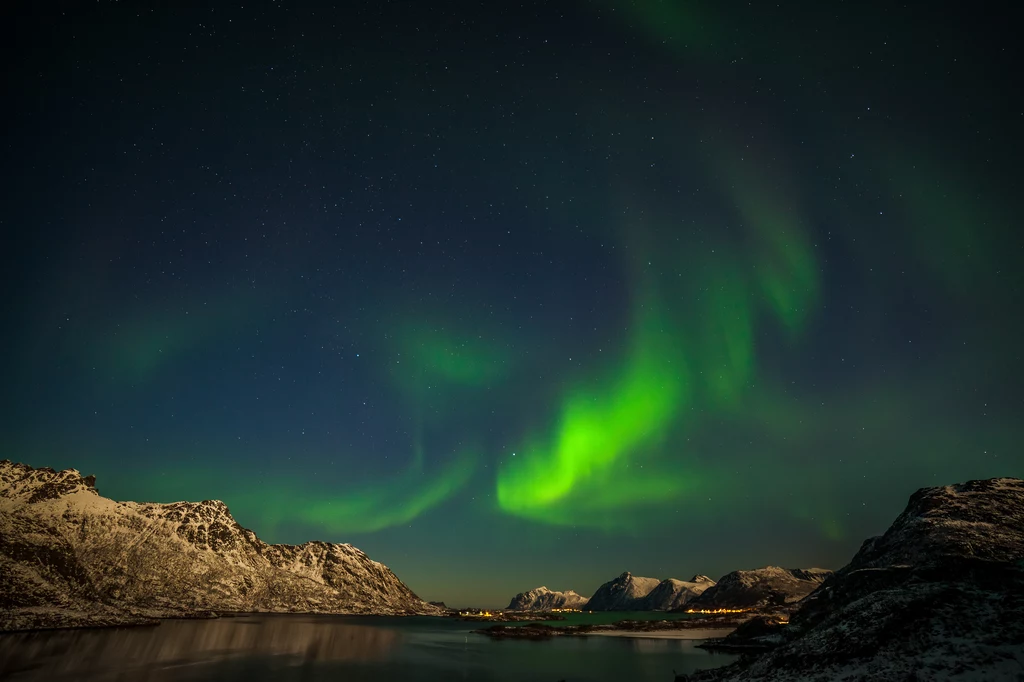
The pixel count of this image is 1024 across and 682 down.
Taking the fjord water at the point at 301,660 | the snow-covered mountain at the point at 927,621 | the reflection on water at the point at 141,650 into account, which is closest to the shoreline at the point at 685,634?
the fjord water at the point at 301,660

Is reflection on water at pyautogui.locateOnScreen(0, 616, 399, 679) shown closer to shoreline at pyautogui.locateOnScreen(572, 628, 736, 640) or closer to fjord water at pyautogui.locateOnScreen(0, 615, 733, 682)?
fjord water at pyautogui.locateOnScreen(0, 615, 733, 682)

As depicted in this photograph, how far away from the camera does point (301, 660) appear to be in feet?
251

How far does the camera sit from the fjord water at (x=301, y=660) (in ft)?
196

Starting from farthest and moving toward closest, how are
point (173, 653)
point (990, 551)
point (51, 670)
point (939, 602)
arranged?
point (173, 653) < point (51, 670) < point (990, 551) < point (939, 602)

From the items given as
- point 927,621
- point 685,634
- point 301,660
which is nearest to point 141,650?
point 301,660

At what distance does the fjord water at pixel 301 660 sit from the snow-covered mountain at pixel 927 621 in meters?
26.3

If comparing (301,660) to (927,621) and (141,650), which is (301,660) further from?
(927,621)

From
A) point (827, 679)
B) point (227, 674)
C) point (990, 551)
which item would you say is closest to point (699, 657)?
point (990, 551)

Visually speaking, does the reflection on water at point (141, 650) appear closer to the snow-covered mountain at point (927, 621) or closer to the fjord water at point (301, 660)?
the fjord water at point (301, 660)

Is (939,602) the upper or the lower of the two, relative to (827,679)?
upper

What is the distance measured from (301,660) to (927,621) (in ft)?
272

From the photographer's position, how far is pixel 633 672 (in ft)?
228

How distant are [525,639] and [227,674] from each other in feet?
322

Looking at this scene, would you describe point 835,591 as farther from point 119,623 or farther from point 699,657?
point 119,623
